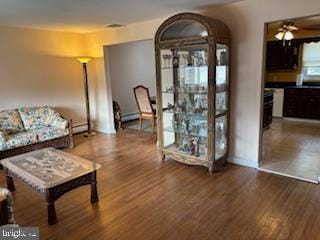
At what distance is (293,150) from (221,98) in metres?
1.76

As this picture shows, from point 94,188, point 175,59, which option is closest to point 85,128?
point 175,59

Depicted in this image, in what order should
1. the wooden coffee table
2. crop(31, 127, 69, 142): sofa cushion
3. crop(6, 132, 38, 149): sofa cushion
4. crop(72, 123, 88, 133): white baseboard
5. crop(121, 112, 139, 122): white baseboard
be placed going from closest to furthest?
the wooden coffee table
crop(6, 132, 38, 149): sofa cushion
crop(31, 127, 69, 142): sofa cushion
crop(72, 123, 88, 133): white baseboard
crop(121, 112, 139, 122): white baseboard

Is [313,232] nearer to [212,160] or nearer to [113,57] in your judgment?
[212,160]

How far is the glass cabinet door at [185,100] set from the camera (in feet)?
12.1

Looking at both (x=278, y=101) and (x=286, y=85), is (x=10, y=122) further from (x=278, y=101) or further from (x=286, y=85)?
(x=286, y=85)

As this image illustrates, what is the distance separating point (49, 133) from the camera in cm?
464

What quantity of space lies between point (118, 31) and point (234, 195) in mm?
3933

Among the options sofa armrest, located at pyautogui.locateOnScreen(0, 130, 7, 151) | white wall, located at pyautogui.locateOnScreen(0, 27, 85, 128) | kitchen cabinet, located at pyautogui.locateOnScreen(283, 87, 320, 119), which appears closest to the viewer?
sofa armrest, located at pyautogui.locateOnScreen(0, 130, 7, 151)

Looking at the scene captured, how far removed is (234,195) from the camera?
296 centimetres

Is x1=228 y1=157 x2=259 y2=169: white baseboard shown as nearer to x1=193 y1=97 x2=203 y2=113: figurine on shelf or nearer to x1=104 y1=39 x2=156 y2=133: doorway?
x1=193 y1=97 x2=203 y2=113: figurine on shelf

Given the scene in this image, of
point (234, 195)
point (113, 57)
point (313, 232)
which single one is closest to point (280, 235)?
point (313, 232)

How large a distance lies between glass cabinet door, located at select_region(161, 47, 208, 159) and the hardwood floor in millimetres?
410

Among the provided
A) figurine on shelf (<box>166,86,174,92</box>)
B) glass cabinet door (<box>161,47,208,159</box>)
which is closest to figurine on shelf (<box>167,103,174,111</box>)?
glass cabinet door (<box>161,47,208,159</box>)

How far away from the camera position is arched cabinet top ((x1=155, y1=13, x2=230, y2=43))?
3248mm
